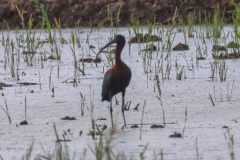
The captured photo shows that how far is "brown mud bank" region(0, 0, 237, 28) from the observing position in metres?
7.40

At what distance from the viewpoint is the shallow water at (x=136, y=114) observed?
1600 millimetres

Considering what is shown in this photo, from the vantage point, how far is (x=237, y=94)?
2.58 metres

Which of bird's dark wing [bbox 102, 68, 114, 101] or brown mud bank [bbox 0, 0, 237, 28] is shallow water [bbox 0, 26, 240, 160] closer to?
bird's dark wing [bbox 102, 68, 114, 101]

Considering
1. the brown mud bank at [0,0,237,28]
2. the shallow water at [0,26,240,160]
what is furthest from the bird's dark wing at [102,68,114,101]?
the brown mud bank at [0,0,237,28]

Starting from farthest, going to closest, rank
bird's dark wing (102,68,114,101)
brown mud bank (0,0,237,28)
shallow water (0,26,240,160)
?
brown mud bank (0,0,237,28) → bird's dark wing (102,68,114,101) → shallow water (0,26,240,160)

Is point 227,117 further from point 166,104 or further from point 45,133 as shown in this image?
point 45,133

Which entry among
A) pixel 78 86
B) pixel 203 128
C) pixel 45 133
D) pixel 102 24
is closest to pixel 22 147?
pixel 45 133

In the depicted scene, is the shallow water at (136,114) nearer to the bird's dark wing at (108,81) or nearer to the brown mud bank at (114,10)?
the bird's dark wing at (108,81)

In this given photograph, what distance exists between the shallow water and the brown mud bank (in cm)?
385

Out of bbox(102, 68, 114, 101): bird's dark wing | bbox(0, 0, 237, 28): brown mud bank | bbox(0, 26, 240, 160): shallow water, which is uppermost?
bbox(0, 0, 237, 28): brown mud bank

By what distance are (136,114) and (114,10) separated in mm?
5483

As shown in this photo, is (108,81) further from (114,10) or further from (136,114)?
(114,10)

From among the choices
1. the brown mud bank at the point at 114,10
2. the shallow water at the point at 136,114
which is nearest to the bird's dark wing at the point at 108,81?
the shallow water at the point at 136,114

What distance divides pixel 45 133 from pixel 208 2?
6.28 m
